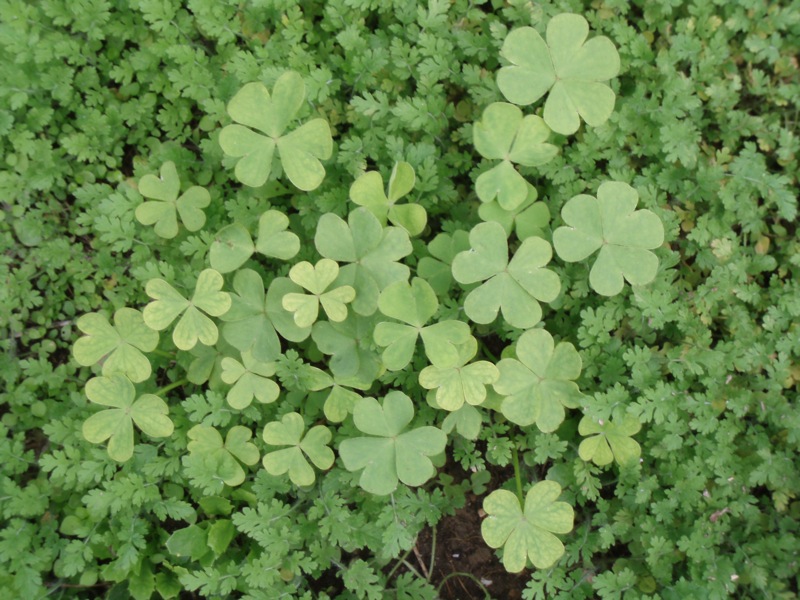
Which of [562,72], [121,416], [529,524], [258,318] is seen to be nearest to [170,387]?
[121,416]

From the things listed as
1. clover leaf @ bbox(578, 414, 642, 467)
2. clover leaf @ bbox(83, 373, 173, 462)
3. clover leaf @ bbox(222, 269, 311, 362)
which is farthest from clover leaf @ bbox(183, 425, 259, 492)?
clover leaf @ bbox(578, 414, 642, 467)

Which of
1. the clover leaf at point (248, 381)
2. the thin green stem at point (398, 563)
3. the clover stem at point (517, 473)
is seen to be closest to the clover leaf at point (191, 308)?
the clover leaf at point (248, 381)

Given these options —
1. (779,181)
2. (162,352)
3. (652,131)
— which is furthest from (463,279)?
(779,181)

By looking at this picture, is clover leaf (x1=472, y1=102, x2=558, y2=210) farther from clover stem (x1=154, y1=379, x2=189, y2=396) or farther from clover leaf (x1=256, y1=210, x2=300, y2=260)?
clover stem (x1=154, y1=379, x2=189, y2=396)

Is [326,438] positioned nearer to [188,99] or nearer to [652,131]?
[188,99]

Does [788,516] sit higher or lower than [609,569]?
higher

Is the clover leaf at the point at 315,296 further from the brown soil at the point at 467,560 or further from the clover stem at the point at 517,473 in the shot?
the brown soil at the point at 467,560
